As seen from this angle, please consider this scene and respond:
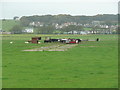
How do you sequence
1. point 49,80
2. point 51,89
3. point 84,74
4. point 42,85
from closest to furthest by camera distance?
point 51,89, point 42,85, point 49,80, point 84,74

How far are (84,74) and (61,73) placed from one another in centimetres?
148

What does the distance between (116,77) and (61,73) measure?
3.73 meters

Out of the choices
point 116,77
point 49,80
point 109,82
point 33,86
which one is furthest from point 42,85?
point 116,77

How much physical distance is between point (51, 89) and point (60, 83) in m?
1.74

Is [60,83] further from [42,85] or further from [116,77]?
[116,77]

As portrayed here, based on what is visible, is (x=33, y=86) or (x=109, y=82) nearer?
(x=33, y=86)

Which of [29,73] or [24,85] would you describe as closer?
[24,85]

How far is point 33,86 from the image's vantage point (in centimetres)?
1756

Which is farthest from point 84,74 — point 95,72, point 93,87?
point 93,87

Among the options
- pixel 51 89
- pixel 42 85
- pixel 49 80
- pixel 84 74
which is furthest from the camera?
pixel 84 74

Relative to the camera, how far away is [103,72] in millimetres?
22969

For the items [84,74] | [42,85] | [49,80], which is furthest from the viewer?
[84,74]

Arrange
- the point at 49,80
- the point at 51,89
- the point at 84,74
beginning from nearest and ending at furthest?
the point at 51,89
the point at 49,80
the point at 84,74

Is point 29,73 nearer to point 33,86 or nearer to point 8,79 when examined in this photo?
point 8,79
